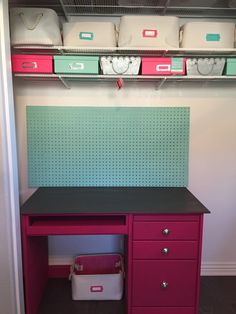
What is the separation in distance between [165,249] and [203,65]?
1.27 m

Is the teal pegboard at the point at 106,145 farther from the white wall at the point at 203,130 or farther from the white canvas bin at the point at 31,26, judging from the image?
the white canvas bin at the point at 31,26

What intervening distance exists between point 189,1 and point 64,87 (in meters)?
1.10

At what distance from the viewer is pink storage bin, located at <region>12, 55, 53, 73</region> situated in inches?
66.0

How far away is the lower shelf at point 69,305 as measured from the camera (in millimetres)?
1849

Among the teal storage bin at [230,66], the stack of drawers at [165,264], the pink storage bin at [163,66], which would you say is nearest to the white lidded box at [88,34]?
the pink storage bin at [163,66]

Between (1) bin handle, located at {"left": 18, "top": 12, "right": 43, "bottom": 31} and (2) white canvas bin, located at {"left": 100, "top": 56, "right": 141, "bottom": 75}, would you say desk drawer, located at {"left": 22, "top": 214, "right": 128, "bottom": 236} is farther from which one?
(1) bin handle, located at {"left": 18, "top": 12, "right": 43, "bottom": 31}

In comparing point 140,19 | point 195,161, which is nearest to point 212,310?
point 195,161

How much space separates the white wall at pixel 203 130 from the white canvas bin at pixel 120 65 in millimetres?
302

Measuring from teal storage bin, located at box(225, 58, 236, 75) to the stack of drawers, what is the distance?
1022 mm

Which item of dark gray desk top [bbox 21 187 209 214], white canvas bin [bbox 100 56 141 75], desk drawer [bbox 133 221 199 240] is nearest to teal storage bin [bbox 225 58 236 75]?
white canvas bin [bbox 100 56 141 75]

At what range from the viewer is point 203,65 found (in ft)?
5.72

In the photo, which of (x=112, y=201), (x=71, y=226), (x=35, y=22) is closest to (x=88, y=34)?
(x=35, y=22)

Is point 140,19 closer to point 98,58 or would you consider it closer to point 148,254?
point 98,58

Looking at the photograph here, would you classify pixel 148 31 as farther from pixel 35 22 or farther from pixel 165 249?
pixel 165 249
